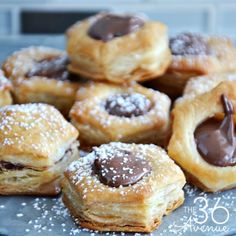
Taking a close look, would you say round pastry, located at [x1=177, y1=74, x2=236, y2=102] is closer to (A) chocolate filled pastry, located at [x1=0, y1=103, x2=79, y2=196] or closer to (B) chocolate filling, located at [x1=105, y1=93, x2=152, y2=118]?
(B) chocolate filling, located at [x1=105, y1=93, x2=152, y2=118]

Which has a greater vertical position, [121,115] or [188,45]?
[188,45]

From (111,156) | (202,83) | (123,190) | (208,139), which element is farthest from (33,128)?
(202,83)

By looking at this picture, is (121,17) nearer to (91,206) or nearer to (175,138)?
(175,138)

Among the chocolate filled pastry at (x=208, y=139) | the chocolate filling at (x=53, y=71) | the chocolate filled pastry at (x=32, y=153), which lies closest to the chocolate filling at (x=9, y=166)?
the chocolate filled pastry at (x=32, y=153)

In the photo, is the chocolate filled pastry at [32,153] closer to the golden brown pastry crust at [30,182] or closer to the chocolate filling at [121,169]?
the golden brown pastry crust at [30,182]

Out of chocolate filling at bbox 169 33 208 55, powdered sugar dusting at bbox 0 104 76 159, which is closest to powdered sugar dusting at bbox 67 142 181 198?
powdered sugar dusting at bbox 0 104 76 159

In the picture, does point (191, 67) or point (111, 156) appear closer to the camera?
point (111, 156)

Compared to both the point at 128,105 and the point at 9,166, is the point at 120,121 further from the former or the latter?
the point at 9,166
